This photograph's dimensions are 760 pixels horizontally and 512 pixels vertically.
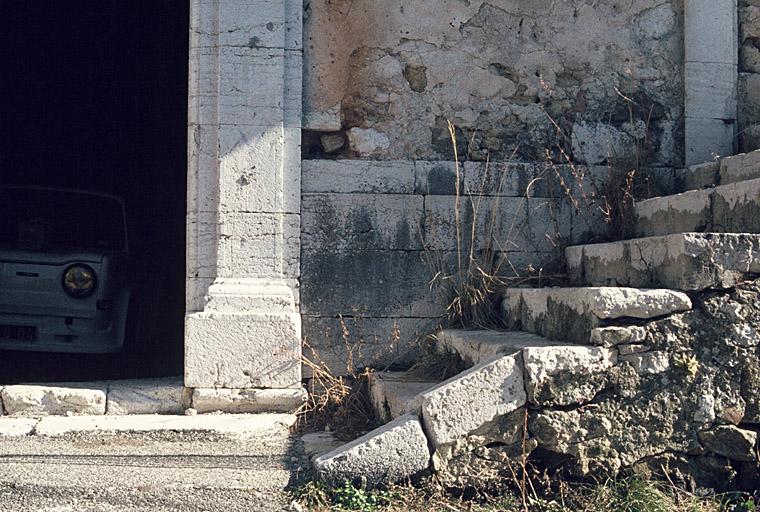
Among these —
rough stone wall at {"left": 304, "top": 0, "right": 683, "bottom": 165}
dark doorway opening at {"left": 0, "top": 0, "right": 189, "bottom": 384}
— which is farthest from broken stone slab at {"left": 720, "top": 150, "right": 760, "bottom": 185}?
dark doorway opening at {"left": 0, "top": 0, "right": 189, "bottom": 384}

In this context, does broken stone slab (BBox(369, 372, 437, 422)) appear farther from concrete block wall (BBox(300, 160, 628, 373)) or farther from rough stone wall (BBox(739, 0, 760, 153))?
rough stone wall (BBox(739, 0, 760, 153))

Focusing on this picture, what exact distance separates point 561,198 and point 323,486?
102 inches

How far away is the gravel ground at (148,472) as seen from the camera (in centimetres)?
347

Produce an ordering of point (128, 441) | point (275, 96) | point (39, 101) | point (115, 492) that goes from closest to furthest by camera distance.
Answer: point (115, 492)
point (128, 441)
point (275, 96)
point (39, 101)

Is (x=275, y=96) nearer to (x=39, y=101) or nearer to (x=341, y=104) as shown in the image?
(x=341, y=104)

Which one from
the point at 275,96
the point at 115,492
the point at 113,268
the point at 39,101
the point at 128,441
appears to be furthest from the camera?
the point at 39,101

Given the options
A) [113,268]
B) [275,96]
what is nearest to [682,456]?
[275,96]

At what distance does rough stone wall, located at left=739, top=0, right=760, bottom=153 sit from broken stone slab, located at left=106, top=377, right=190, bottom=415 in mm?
3775

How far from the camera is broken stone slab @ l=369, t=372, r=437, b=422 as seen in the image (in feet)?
13.8

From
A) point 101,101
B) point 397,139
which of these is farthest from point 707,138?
point 101,101

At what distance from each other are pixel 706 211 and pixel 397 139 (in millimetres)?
1857

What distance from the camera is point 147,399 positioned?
496 centimetres

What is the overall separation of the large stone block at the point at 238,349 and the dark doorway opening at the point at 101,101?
14.2 ft

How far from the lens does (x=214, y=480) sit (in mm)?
3697
